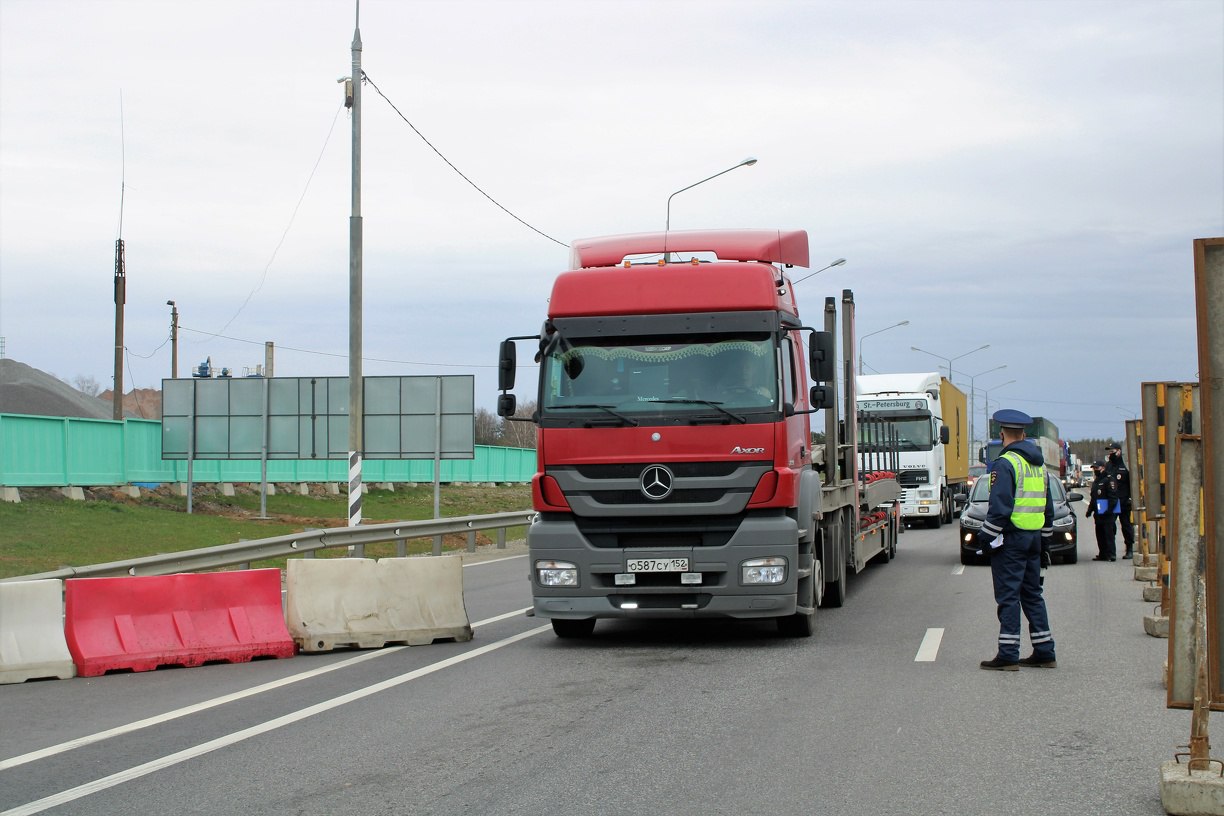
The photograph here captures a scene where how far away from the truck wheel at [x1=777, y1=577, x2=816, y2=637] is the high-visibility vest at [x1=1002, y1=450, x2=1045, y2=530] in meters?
2.35

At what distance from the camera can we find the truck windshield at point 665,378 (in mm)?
11352

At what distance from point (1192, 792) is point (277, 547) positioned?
13.5 metres

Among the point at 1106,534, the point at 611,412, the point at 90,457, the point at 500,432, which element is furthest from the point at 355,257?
the point at 500,432

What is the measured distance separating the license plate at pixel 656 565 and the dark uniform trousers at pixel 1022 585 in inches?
100

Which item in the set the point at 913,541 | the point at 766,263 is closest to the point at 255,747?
the point at 766,263

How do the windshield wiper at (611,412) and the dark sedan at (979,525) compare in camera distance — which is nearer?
the windshield wiper at (611,412)

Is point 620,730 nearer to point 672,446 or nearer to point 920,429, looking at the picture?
point 672,446

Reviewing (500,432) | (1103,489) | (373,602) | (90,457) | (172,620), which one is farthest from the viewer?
(500,432)

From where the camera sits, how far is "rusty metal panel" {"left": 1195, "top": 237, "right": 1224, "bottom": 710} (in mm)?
5754

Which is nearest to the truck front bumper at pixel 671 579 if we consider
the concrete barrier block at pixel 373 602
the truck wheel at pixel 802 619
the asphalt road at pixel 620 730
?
the asphalt road at pixel 620 730

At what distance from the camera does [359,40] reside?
21922mm

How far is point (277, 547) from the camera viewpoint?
57.2ft

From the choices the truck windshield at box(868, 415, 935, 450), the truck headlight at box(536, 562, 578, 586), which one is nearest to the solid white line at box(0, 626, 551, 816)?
the truck headlight at box(536, 562, 578, 586)

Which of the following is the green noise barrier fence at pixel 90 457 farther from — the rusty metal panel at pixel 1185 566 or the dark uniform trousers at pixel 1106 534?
the rusty metal panel at pixel 1185 566
